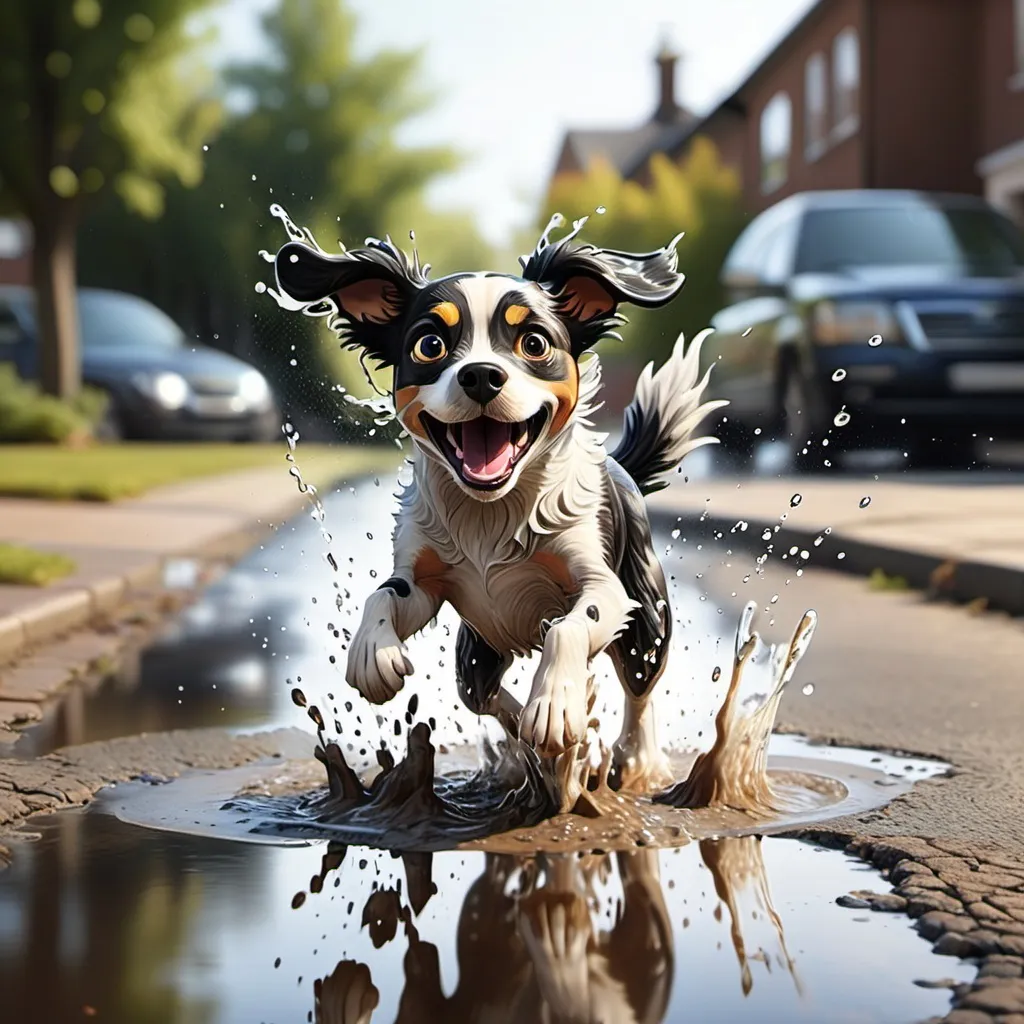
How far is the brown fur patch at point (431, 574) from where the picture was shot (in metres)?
4.29

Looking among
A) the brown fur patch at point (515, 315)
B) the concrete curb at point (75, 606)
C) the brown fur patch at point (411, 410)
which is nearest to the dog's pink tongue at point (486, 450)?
the brown fur patch at point (411, 410)

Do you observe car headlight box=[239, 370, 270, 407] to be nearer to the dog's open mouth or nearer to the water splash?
the water splash

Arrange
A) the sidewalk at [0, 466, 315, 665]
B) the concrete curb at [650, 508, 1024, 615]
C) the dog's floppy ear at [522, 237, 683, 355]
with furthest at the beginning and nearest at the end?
the concrete curb at [650, 508, 1024, 615] → the sidewalk at [0, 466, 315, 665] → the dog's floppy ear at [522, 237, 683, 355]

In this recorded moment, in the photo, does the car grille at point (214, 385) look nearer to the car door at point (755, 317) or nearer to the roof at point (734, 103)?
the car door at point (755, 317)

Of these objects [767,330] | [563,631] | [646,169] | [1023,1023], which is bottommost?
[1023,1023]

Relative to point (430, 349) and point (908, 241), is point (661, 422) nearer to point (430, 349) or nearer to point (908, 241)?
point (430, 349)

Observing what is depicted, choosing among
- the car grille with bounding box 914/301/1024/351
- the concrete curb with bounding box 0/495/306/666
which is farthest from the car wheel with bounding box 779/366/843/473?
the concrete curb with bounding box 0/495/306/666

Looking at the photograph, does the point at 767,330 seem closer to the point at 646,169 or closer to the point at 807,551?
the point at 807,551

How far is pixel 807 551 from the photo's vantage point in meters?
10.6

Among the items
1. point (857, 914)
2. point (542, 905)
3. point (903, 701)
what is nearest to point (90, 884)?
point (542, 905)

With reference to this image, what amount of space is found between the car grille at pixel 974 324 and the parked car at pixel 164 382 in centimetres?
1064

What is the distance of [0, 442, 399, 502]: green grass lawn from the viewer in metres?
14.3

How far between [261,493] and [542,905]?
466 inches

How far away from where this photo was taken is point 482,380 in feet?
13.1
